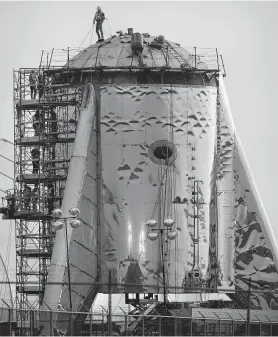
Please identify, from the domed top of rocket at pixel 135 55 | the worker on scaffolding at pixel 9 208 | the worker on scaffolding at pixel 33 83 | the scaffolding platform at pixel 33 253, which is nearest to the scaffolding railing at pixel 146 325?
the scaffolding platform at pixel 33 253

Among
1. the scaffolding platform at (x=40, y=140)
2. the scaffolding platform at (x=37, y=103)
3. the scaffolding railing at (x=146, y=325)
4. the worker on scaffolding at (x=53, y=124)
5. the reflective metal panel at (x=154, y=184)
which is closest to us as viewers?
the scaffolding railing at (x=146, y=325)

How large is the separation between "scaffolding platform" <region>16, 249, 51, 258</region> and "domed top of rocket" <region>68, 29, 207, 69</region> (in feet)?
42.4

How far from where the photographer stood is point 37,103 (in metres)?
92.6

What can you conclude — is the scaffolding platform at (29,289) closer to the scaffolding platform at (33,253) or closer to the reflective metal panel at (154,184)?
the scaffolding platform at (33,253)

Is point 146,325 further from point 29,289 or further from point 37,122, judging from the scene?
point 37,122

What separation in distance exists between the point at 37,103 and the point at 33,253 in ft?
32.8

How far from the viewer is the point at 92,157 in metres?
85.5

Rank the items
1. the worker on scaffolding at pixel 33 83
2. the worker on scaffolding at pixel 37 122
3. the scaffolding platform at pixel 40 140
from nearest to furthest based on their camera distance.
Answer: the scaffolding platform at pixel 40 140
the worker on scaffolding at pixel 37 122
the worker on scaffolding at pixel 33 83

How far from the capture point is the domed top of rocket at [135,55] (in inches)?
3484

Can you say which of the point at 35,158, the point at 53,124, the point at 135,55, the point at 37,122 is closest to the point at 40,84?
the point at 37,122

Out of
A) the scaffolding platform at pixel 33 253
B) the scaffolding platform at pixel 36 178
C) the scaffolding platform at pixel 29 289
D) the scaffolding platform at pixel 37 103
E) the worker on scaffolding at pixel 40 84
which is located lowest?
the scaffolding platform at pixel 29 289

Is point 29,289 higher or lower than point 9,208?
lower

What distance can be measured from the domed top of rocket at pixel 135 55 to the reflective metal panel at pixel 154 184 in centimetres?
205

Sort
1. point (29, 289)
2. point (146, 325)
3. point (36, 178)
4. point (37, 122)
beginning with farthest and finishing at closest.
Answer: point (29, 289) → point (36, 178) → point (37, 122) → point (146, 325)
